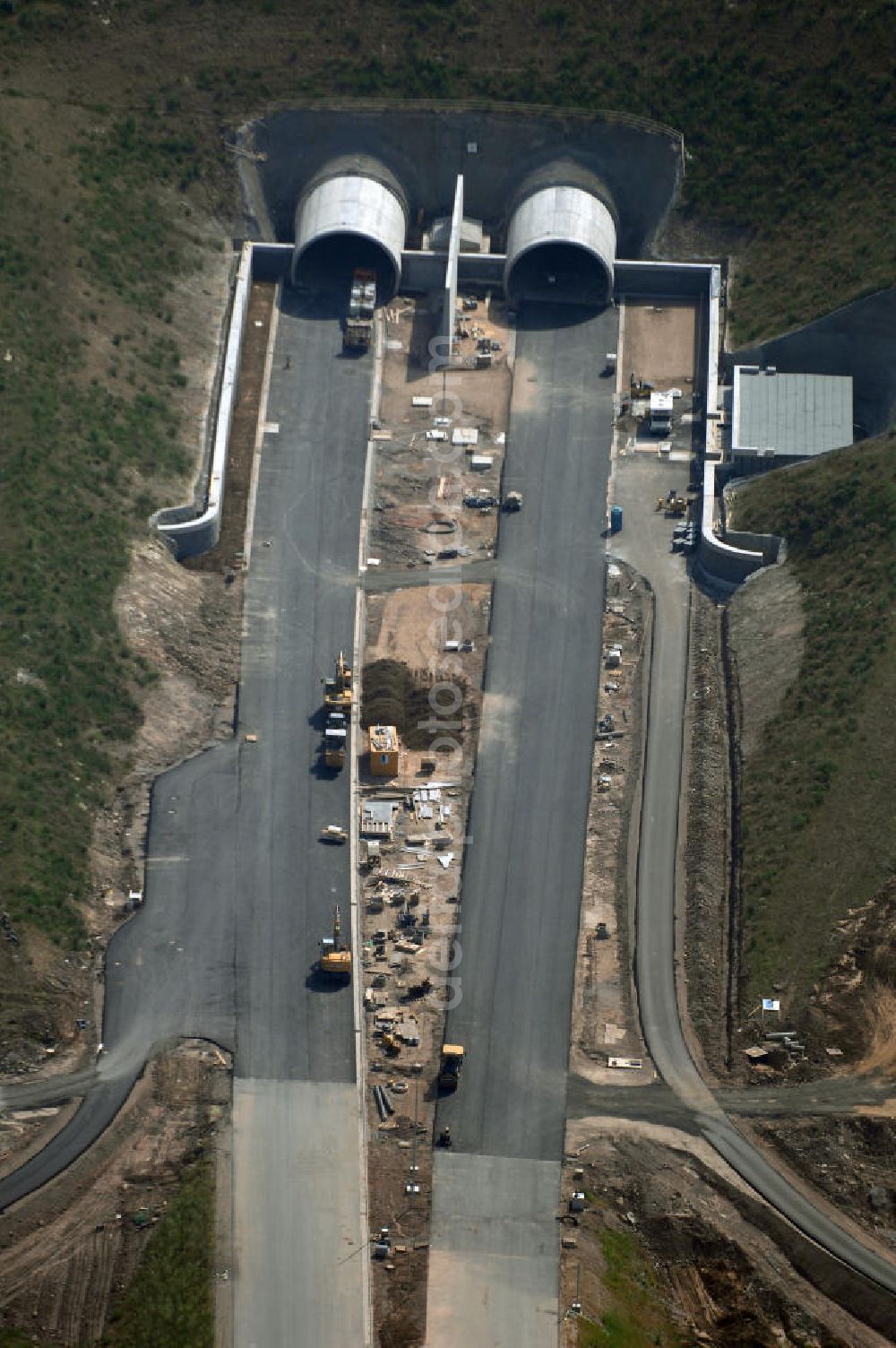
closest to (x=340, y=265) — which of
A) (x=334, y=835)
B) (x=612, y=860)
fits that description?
(x=334, y=835)

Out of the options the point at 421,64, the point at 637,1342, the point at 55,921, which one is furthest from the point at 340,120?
the point at 637,1342

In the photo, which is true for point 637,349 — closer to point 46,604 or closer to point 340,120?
point 340,120

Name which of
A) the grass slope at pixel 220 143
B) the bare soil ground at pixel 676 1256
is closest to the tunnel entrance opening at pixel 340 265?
the grass slope at pixel 220 143

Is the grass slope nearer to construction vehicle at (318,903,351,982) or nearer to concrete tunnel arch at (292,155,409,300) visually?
concrete tunnel arch at (292,155,409,300)

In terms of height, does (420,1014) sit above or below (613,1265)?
above

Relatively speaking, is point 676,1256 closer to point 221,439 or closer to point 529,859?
point 529,859

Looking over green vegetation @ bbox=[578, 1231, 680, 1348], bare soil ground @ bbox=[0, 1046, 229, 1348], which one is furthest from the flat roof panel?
green vegetation @ bbox=[578, 1231, 680, 1348]
